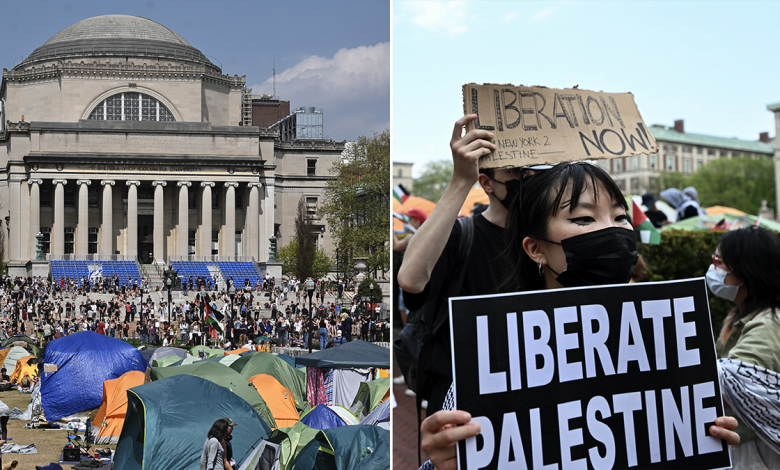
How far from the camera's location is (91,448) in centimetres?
1064

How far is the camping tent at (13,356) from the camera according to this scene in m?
11.4

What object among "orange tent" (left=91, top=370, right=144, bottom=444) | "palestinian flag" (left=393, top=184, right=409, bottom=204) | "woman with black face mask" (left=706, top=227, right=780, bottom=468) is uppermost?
"palestinian flag" (left=393, top=184, right=409, bottom=204)

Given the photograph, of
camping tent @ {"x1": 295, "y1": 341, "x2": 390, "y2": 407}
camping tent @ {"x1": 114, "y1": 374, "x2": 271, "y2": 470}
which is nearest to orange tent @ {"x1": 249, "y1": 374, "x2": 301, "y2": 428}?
camping tent @ {"x1": 295, "y1": 341, "x2": 390, "y2": 407}

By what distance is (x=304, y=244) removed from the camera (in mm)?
12438

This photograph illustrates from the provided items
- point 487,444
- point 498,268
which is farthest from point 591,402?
point 498,268

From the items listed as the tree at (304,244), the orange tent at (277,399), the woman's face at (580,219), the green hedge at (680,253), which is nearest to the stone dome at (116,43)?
the tree at (304,244)

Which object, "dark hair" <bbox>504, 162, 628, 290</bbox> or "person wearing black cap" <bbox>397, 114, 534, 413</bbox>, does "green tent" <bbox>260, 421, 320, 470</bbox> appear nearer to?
"person wearing black cap" <bbox>397, 114, 534, 413</bbox>

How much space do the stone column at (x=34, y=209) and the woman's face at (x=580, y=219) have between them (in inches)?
463

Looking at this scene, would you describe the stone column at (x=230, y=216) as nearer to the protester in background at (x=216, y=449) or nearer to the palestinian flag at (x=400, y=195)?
the palestinian flag at (x=400, y=195)

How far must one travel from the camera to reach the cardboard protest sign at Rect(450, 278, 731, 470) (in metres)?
1.69

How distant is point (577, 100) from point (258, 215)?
1268 centimetres

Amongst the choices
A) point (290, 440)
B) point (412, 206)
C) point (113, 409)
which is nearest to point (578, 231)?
point (290, 440)

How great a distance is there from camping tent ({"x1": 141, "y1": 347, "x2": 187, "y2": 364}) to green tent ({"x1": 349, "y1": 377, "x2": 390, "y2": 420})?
4221 mm

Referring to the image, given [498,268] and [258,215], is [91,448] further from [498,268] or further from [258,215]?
[498,268]
